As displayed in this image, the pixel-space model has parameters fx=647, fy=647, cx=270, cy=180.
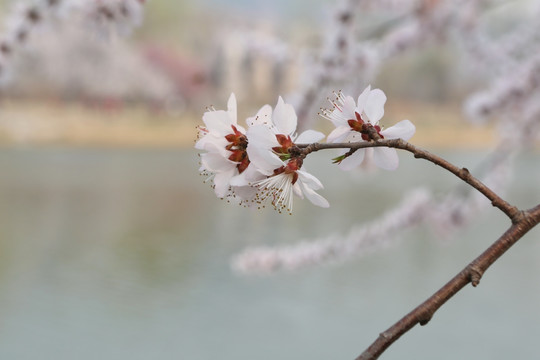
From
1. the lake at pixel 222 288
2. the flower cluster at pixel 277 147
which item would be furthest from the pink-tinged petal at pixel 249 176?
the lake at pixel 222 288

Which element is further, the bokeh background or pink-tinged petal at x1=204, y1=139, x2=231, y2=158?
the bokeh background

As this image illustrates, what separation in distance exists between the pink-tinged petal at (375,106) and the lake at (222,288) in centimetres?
163

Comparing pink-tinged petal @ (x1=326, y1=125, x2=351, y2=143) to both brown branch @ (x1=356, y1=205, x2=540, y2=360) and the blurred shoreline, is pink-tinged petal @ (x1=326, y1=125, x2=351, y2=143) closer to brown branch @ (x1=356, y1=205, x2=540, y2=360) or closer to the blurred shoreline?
brown branch @ (x1=356, y1=205, x2=540, y2=360)

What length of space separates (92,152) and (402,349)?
5.25 meters

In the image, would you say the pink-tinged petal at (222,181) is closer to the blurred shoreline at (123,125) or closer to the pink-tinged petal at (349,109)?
the pink-tinged petal at (349,109)

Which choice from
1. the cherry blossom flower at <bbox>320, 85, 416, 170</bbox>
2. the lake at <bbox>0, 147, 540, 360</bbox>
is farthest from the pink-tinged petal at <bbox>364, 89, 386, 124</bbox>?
the lake at <bbox>0, 147, 540, 360</bbox>

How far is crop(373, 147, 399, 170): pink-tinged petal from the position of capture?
Result: 11.6 inches

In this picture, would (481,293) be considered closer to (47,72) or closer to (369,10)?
(369,10)

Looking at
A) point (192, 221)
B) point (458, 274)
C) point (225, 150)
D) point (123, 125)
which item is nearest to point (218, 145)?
point (225, 150)

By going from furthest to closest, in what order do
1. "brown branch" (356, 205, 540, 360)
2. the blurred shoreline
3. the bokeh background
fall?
1. the blurred shoreline
2. the bokeh background
3. "brown branch" (356, 205, 540, 360)

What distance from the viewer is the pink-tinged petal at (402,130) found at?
0.28m

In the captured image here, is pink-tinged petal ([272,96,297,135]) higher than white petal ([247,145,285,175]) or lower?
higher

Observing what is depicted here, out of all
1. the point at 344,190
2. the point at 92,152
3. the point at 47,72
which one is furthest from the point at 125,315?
the point at 47,72

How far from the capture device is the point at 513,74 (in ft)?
4.20
